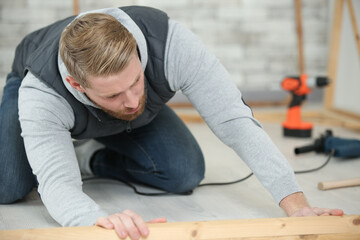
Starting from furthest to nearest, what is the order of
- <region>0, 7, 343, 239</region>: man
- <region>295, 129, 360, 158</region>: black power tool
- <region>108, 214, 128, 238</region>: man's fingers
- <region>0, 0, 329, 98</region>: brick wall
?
1. <region>0, 0, 329, 98</region>: brick wall
2. <region>295, 129, 360, 158</region>: black power tool
3. <region>0, 7, 343, 239</region>: man
4. <region>108, 214, 128, 238</region>: man's fingers

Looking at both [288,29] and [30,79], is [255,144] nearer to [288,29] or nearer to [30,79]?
[30,79]

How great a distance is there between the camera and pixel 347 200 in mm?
1662

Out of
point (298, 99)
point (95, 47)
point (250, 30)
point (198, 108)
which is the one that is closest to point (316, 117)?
point (298, 99)

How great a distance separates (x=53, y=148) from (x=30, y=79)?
24 cm

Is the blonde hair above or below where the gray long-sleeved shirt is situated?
above

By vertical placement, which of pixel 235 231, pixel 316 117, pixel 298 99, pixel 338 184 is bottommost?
pixel 316 117

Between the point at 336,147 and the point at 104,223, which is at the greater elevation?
the point at 104,223

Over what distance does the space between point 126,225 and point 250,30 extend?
10.1ft

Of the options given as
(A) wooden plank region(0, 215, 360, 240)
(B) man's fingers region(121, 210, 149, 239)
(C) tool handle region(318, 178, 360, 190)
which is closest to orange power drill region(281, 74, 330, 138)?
(C) tool handle region(318, 178, 360, 190)

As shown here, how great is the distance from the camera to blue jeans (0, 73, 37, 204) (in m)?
1.62

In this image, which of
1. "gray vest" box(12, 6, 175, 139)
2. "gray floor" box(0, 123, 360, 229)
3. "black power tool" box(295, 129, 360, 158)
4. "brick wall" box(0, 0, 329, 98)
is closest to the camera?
"gray vest" box(12, 6, 175, 139)

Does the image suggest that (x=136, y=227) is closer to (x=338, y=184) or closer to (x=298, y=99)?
(x=338, y=184)

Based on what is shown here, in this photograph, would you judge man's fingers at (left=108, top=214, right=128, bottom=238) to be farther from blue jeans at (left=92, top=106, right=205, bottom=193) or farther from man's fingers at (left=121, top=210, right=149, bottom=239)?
blue jeans at (left=92, top=106, right=205, bottom=193)

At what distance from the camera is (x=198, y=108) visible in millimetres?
1453
